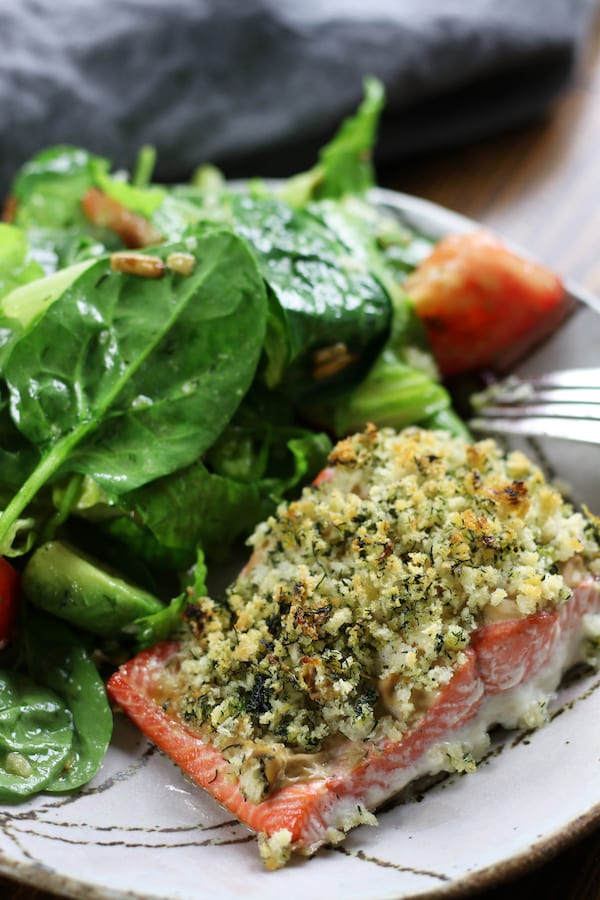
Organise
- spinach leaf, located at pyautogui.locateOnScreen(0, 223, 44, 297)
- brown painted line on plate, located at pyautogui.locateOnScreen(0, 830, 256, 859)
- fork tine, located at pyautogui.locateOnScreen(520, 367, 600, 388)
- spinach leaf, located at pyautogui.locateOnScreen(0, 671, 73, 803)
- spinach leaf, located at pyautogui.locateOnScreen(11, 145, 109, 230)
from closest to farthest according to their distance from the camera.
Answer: brown painted line on plate, located at pyautogui.locateOnScreen(0, 830, 256, 859), spinach leaf, located at pyautogui.locateOnScreen(0, 671, 73, 803), spinach leaf, located at pyautogui.locateOnScreen(0, 223, 44, 297), fork tine, located at pyautogui.locateOnScreen(520, 367, 600, 388), spinach leaf, located at pyautogui.locateOnScreen(11, 145, 109, 230)

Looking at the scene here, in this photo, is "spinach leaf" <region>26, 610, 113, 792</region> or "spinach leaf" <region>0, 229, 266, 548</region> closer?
"spinach leaf" <region>26, 610, 113, 792</region>

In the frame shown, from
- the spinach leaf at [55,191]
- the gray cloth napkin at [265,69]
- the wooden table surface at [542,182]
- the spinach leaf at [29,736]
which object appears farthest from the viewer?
the gray cloth napkin at [265,69]

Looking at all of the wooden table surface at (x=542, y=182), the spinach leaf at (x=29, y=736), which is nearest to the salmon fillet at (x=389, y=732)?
the spinach leaf at (x=29, y=736)

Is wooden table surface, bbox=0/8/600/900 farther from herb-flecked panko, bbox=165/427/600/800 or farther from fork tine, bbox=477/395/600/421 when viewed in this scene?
herb-flecked panko, bbox=165/427/600/800

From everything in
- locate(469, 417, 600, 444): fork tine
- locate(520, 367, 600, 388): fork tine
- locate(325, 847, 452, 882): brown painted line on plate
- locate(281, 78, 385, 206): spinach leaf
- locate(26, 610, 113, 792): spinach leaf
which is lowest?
locate(26, 610, 113, 792): spinach leaf

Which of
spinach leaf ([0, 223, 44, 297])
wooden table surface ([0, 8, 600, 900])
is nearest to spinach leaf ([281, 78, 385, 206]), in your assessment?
wooden table surface ([0, 8, 600, 900])

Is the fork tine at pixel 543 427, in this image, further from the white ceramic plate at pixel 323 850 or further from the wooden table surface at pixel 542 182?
the wooden table surface at pixel 542 182

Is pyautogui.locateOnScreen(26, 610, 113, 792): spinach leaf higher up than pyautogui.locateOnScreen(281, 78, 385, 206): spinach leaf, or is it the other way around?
pyautogui.locateOnScreen(281, 78, 385, 206): spinach leaf
